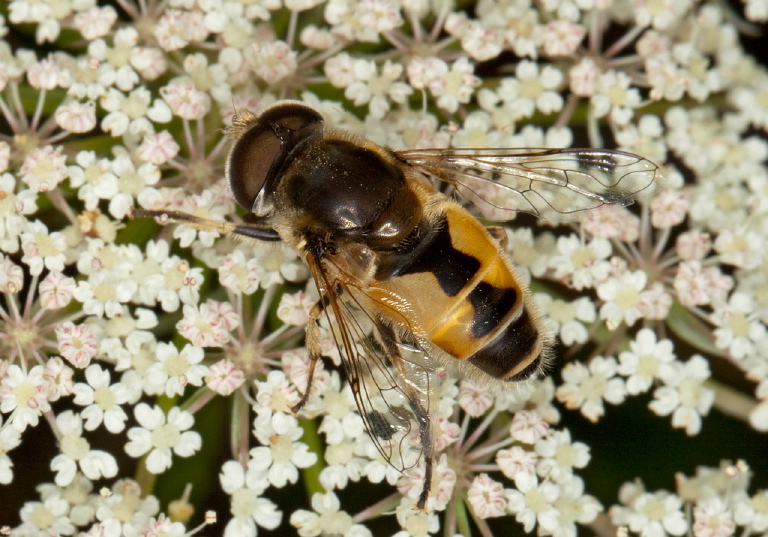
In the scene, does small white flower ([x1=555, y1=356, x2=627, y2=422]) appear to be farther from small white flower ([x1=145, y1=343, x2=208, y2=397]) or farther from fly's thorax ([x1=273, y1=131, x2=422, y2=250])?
small white flower ([x1=145, y1=343, x2=208, y2=397])

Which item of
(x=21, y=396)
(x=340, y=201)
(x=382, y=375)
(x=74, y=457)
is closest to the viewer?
(x=340, y=201)

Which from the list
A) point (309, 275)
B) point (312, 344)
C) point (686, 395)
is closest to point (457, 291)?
point (312, 344)

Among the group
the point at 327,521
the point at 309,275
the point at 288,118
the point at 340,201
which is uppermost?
the point at 288,118

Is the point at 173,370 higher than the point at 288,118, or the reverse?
the point at 288,118

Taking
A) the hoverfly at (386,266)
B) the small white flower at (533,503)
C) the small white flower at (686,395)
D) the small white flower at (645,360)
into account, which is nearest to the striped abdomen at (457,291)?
the hoverfly at (386,266)

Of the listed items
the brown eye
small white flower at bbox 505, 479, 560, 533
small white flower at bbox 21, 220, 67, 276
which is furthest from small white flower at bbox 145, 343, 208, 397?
small white flower at bbox 505, 479, 560, 533

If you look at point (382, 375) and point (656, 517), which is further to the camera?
point (656, 517)

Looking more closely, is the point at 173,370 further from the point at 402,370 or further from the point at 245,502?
the point at 402,370

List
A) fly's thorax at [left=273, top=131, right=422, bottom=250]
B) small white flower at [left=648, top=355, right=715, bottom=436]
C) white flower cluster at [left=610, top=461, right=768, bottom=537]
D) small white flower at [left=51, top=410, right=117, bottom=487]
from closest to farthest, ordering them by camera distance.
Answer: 1. fly's thorax at [left=273, top=131, right=422, bottom=250]
2. small white flower at [left=51, top=410, right=117, bottom=487]
3. white flower cluster at [left=610, top=461, right=768, bottom=537]
4. small white flower at [left=648, top=355, right=715, bottom=436]
